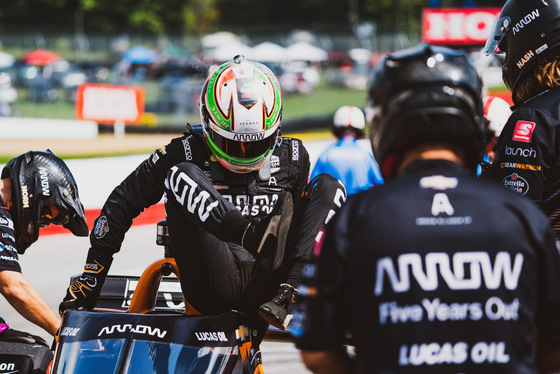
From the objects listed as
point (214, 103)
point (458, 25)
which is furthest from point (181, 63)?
point (214, 103)

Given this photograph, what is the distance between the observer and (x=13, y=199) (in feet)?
11.6

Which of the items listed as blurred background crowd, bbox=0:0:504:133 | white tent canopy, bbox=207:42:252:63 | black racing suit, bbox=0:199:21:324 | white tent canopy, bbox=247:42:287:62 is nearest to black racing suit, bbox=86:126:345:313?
black racing suit, bbox=0:199:21:324

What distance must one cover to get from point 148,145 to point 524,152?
20711mm

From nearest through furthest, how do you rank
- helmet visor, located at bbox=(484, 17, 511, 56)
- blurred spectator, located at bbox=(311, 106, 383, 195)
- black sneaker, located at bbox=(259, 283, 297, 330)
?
1. black sneaker, located at bbox=(259, 283, 297, 330)
2. helmet visor, located at bbox=(484, 17, 511, 56)
3. blurred spectator, located at bbox=(311, 106, 383, 195)

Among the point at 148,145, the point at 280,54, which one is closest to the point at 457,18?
the point at 148,145

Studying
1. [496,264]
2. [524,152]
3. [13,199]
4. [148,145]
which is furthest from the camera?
[148,145]

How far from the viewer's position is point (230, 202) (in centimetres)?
335

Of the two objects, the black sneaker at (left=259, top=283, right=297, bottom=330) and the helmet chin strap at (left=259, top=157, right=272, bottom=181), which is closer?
the black sneaker at (left=259, top=283, right=297, bottom=330)

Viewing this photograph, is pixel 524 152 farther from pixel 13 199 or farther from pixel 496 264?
pixel 13 199

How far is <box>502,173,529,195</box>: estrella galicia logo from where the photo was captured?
2828 mm

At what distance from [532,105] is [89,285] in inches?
75.1

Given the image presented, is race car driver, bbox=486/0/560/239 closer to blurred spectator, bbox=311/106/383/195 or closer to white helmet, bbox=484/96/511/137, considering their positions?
white helmet, bbox=484/96/511/137

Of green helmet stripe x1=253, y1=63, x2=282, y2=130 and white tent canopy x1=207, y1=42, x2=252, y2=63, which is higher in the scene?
green helmet stripe x1=253, y1=63, x2=282, y2=130

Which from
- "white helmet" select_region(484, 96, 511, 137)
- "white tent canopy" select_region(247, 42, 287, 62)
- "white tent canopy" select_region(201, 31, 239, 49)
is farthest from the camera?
"white tent canopy" select_region(201, 31, 239, 49)
